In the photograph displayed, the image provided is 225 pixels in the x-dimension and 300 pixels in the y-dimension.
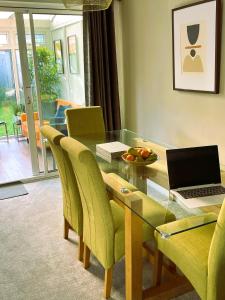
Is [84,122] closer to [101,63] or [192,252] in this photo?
[101,63]

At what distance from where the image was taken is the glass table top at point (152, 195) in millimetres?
1620

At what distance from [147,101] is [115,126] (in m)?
0.65

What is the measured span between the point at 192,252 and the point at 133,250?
358mm

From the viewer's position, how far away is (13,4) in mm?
3541

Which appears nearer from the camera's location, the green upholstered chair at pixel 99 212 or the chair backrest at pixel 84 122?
the green upholstered chair at pixel 99 212

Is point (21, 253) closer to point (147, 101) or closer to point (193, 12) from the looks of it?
point (147, 101)

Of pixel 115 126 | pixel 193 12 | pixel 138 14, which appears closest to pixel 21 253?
pixel 115 126

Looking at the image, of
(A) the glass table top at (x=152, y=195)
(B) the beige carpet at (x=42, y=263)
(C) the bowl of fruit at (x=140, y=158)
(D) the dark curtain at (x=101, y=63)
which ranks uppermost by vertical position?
(D) the dark curtain at (x=101, y=63)

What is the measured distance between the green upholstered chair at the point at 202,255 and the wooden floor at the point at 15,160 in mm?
2757

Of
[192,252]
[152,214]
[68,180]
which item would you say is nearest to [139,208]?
[152,214]

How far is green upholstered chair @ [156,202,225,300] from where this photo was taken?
4.43ft

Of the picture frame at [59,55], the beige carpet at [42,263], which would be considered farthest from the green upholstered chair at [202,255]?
the picture frame at [59,55]

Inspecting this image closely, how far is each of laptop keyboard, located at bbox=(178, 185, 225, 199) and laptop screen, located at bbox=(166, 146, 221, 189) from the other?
5 centimetres

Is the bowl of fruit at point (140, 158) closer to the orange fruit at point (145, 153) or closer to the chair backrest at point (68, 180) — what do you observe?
the orange fruit at point (145, 153)
